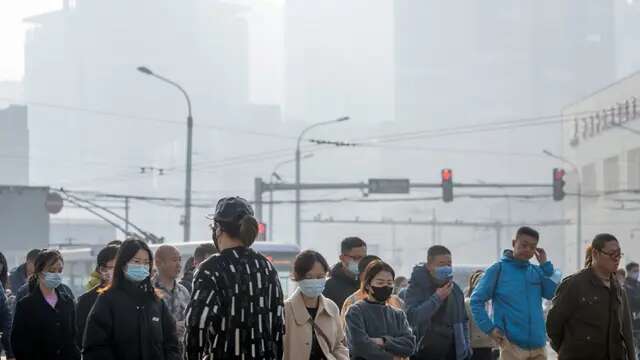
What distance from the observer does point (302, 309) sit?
955 cm

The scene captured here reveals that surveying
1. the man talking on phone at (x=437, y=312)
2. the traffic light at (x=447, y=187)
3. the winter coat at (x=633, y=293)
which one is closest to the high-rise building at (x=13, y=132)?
the traffic light at (x=447, y=187)

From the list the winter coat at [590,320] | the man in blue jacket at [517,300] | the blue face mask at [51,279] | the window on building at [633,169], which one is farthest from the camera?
the window on building at [633,169]

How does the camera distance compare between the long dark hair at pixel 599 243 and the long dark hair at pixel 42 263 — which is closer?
the long dark hair at pixel 599 243

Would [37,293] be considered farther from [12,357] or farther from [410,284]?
[410,284]

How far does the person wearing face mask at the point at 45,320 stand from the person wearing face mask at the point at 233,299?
4126mm

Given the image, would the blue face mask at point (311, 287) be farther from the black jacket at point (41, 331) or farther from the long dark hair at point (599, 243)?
the black jacket at point (41, 331)

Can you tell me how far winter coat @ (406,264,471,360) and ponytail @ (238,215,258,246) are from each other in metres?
5.15

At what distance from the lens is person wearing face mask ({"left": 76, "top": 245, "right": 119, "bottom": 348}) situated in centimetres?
1094

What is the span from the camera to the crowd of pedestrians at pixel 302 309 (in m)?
7.23

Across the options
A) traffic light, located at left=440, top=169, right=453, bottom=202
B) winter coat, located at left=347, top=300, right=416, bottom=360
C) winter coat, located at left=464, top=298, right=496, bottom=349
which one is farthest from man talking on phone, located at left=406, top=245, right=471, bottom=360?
traffic light, located at left=440, top=169, right=453, bottom=202

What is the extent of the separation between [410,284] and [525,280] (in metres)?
1.40

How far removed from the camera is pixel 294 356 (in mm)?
9438

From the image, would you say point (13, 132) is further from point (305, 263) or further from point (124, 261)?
point (124, 261)

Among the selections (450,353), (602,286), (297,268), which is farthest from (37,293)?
(602,286)
